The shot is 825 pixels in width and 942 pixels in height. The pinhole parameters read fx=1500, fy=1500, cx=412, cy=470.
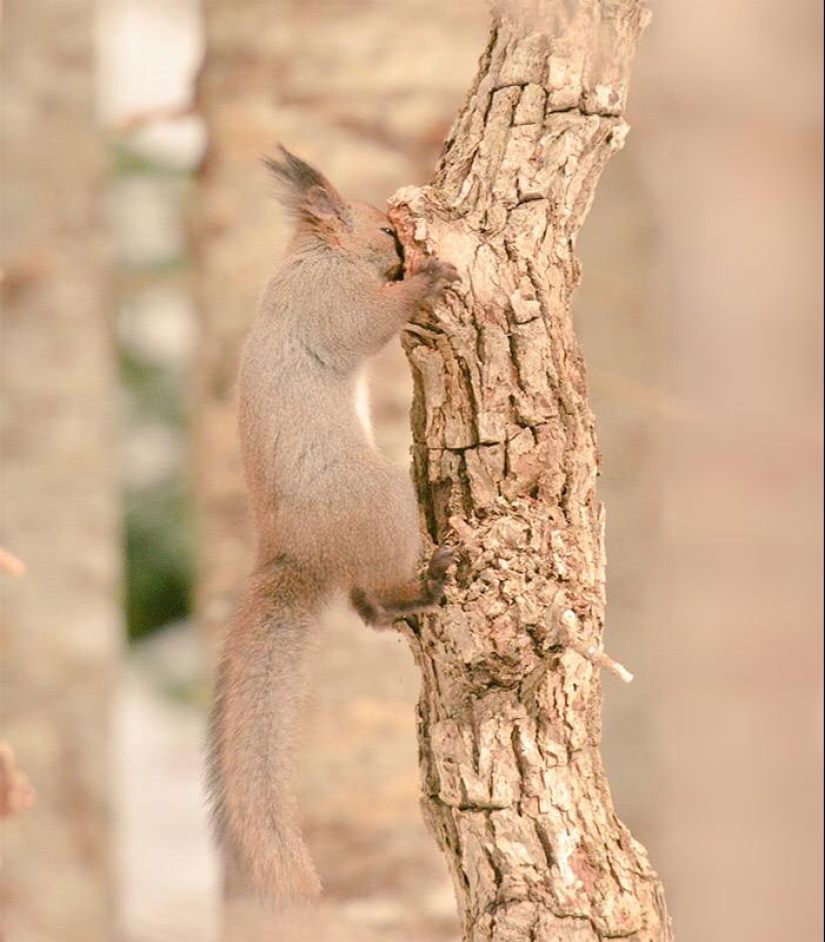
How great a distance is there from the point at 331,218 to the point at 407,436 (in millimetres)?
1097

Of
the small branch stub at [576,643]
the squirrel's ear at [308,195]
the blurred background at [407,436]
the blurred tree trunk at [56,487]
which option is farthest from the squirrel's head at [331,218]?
the blurred tree trunk at [56,487]

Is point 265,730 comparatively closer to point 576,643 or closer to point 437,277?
point 576,643

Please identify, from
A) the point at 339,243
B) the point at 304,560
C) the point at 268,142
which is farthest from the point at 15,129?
A: the point at 304,560

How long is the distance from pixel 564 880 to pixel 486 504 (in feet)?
1.86

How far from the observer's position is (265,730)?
2.56 m

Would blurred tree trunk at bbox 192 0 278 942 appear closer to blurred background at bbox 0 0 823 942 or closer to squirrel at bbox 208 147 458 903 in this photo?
blurred background at bbox 0 0 823 942

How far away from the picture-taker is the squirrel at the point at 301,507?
244 cm

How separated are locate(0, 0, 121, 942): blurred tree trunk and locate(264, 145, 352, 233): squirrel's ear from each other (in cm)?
184

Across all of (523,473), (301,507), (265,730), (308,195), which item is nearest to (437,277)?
(523,473)

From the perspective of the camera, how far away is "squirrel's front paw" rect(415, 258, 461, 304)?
2.23 m

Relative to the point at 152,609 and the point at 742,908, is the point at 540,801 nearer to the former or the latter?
the point at 742,908

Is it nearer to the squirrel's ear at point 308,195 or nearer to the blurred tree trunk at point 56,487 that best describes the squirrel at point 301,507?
the squirrel's ear at point 308,195

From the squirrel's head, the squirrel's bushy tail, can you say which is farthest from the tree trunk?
the squirrel's head

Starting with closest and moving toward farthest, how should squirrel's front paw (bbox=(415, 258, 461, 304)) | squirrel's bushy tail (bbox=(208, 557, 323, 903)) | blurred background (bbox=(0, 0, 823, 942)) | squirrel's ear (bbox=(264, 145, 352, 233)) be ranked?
squirrel's front paw (bbox=(415, 258, 461, 304)), squirrel's bushy tail (bbox=(208, 557, 323, 903)), blurred background (bbox=(0, 0, 823, 942)), squirrel's ear (bbox=(264, 145, 352, 233))
